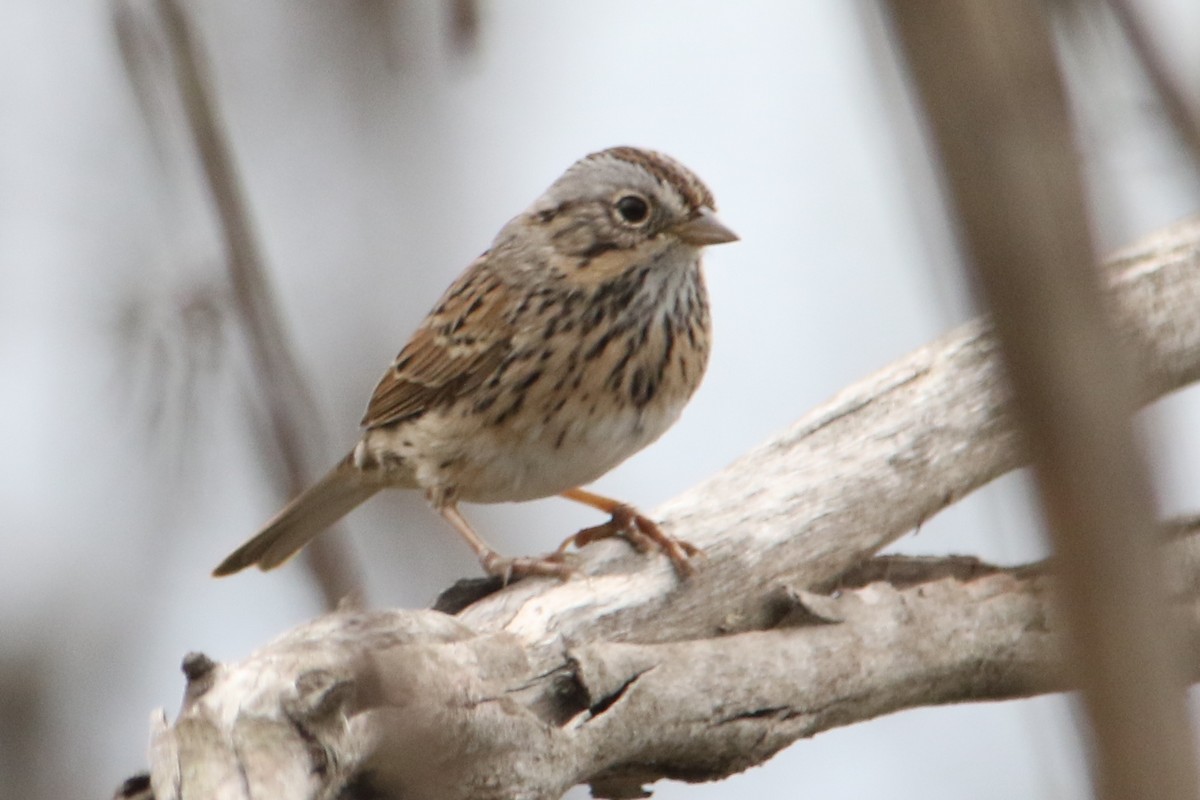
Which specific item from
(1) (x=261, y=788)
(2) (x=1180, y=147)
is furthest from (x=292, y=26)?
(2) (x=1180, y=147)

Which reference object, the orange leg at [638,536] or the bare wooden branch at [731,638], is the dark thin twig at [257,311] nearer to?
the bare wooden branch at [731,638]

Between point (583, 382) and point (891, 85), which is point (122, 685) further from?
point (891, 85)

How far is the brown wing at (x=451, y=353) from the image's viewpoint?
4918mm

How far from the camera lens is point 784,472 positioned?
4.39 m

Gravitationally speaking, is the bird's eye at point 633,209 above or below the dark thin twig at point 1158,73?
above

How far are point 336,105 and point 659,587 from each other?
161cm

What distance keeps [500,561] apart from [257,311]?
3.04 metres

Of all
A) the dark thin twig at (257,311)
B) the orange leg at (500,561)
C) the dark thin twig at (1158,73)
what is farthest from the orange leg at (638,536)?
the dark thin twig at (1158,73)

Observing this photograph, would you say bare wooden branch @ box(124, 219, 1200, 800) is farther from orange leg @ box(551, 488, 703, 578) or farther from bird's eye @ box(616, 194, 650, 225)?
bird's eye @ box(616, 194, 650, 225)

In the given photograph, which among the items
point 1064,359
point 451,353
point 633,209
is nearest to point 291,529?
point 451,353

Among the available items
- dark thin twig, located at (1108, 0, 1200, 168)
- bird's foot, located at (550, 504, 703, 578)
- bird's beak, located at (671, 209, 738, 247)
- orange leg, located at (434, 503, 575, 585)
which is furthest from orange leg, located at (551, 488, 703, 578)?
dark thin twig, located at (1108, 0, 1200, 168)

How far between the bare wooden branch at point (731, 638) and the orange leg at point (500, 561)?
67 millimetres

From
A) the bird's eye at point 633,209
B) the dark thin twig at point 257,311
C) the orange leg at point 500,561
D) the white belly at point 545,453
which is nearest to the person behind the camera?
the dark thin twig at point 257,311

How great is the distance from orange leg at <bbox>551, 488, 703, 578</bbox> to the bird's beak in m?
0.95
